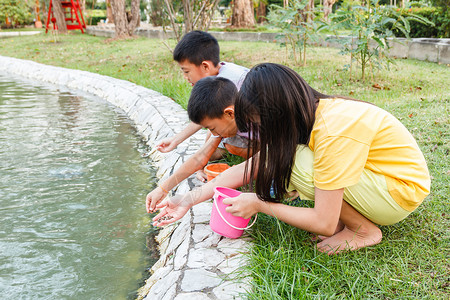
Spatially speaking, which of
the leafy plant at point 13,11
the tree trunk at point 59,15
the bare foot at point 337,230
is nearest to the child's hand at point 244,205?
the bare foot at point 337,230


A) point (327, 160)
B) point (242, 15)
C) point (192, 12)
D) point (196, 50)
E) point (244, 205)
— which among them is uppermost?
point (242, 15)

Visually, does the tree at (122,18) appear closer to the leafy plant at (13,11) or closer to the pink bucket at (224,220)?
the pink bucket at (224,220)

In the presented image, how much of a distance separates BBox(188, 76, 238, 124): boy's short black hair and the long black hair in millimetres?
541

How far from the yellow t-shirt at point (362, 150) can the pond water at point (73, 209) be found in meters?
1.35

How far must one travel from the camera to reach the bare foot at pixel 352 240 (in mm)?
2203

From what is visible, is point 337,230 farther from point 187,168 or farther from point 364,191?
point 187,168

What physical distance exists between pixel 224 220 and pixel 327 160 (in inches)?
26.9

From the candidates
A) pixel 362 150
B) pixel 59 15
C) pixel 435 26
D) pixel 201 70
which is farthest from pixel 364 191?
pixel 59 15

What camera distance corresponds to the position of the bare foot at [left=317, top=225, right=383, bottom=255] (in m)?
2.20

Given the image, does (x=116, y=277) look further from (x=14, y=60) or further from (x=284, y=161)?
(x=14, y=60)

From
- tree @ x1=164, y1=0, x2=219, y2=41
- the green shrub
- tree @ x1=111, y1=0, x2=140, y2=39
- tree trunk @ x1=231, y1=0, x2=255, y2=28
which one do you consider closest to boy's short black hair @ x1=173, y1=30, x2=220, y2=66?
tree @ x1=164, y1=0, x2=219, y2=41

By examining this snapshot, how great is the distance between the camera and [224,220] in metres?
2.31

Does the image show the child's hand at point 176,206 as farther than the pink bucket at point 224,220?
Yes

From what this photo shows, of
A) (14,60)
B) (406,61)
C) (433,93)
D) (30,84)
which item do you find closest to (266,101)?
(433,93)
